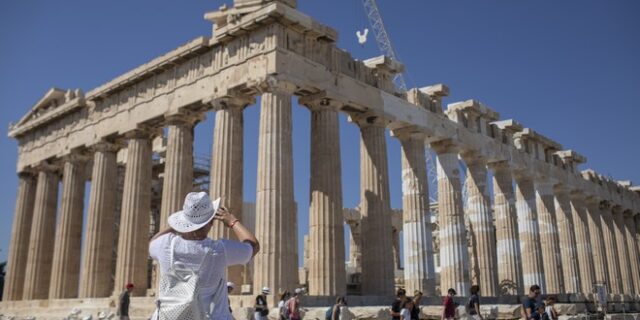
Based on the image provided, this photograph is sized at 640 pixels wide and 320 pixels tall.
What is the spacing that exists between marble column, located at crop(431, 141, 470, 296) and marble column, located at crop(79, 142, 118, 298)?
15196 millimetres

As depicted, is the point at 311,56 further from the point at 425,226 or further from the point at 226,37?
the point at 425,226

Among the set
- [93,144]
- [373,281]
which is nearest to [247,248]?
[373,281]

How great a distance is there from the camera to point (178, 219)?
15.7 ft

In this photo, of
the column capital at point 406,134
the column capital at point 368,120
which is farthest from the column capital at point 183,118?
the column capital at point 406,134

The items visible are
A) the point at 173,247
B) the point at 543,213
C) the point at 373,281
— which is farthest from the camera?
the point at 543,213

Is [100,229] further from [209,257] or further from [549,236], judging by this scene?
[209,257]

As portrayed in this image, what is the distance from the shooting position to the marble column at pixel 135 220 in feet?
85.9

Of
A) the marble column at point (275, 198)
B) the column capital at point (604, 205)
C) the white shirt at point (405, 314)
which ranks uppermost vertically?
the column capital at point (604, 205)

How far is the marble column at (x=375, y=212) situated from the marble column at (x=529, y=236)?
1271 cm

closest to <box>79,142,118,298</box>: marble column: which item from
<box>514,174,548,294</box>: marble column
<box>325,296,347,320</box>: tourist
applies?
<box>325,296,347,320</box>: tourist

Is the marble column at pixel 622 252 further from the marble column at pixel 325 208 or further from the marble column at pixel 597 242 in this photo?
the marble column at pixel 325 208

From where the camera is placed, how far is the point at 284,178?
21.4m

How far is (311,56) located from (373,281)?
8977 millimetres

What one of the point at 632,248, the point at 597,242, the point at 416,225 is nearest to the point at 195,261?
the point at 416,225
